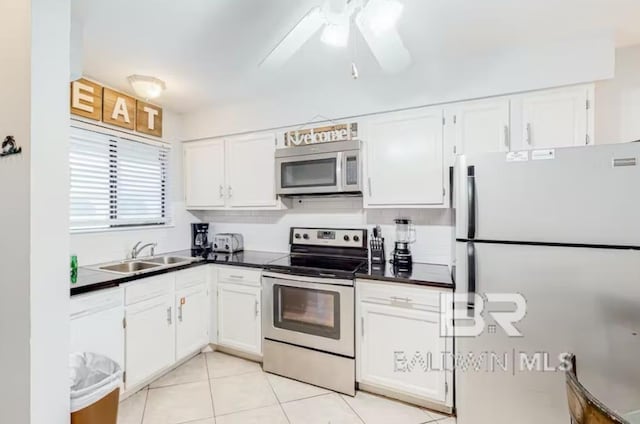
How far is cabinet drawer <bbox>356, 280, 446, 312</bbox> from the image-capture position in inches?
79.7

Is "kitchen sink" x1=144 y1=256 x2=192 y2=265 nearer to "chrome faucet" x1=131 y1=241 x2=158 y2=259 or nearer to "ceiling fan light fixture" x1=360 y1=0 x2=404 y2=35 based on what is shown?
"chrome faucet" x1=131 y1=241 x2=158 y2=259

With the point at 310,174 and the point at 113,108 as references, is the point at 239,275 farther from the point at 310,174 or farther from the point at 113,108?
the point at 113,108

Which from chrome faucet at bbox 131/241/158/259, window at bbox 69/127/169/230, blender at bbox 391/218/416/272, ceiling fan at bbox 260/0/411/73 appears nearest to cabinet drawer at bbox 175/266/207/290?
chrome faucet at bbox 131/241/158/259

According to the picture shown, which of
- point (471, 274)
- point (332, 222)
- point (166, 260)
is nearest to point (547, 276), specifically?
point (471, 274)

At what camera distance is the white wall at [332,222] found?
254cm

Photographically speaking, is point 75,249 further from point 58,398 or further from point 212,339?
point 58,398

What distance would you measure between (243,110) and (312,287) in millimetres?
1899

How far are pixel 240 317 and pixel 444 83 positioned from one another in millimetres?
2562

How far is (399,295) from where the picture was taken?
2.12 metres

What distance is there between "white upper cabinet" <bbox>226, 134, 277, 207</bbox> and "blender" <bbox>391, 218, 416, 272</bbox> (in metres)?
1.20

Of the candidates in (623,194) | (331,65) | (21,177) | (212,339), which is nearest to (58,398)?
(21,177)

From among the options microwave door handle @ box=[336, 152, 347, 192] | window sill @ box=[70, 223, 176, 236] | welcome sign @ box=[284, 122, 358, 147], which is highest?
welcome sign @ box=[284, 122, 358, 147]

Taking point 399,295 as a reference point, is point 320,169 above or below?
above

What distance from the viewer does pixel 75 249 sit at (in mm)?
2441
